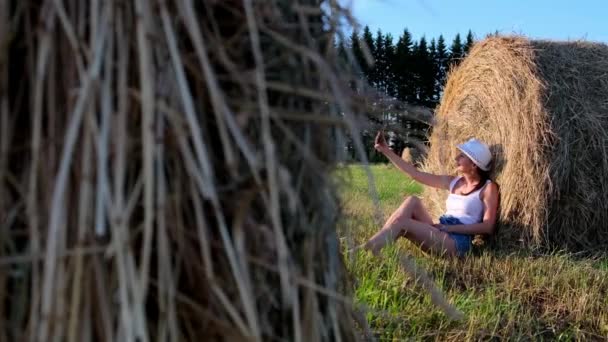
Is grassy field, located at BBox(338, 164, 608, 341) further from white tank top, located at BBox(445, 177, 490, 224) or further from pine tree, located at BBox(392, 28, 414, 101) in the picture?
pine tree, located at BBox(392, 28, 414, 101)

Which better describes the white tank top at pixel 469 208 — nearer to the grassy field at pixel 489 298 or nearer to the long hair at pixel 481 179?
the long hair at pixel 481 179

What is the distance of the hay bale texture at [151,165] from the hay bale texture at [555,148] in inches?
159

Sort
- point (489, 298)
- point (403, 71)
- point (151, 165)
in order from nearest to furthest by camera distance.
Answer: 1. point (151, 165)
2. point (489, 298)
3. point (403, 71)

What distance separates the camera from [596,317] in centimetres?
331

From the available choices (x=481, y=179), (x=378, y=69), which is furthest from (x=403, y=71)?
(x=481, y=179)

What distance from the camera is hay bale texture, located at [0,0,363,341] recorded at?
39.5 inches

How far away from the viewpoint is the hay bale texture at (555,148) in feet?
16.1

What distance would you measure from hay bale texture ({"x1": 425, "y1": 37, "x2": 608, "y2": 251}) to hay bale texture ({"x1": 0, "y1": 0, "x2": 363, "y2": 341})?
405 centimetres

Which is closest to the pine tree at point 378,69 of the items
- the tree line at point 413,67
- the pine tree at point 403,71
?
the tree line at point 413,67

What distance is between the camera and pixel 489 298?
3.29m

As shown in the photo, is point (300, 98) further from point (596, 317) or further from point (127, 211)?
point (596, 317)

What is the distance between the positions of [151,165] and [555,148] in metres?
4.37

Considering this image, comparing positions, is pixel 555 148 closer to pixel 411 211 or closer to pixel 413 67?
pixel 411 211

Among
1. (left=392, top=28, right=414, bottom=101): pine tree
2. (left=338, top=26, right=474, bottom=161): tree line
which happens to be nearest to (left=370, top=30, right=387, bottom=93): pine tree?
(left=338, top=26, right=474, bottom=161): tree line
